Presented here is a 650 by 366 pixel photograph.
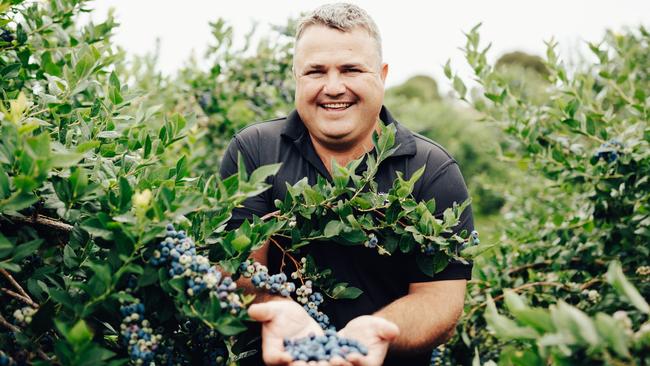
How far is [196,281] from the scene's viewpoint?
1.42 meters

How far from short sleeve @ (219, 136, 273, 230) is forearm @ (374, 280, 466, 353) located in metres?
0.61

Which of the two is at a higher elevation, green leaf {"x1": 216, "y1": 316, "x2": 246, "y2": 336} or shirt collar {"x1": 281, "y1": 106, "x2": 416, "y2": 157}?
shirt collar {"x1": 281, "y1": 106, "x2": 416, "y2": 157}

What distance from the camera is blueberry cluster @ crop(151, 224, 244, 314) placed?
1411 millimetres

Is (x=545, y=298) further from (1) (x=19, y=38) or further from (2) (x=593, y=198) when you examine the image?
(1) (x=19, y=38)

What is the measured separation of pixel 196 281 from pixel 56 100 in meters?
0.78

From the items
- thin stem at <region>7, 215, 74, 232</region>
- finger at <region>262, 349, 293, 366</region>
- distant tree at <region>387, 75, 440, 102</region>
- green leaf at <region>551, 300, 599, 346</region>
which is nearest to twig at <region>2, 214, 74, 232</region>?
thin stem at <region>7, 215, 74, 232</region>

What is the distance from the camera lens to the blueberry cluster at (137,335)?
1.40m

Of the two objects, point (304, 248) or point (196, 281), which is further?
point (304, 248)

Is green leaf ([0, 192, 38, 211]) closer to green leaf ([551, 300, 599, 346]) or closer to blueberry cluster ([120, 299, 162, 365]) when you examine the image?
blueberry cluster ([120, 299, 162, 365])

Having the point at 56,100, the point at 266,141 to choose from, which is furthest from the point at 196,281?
the point at 266,141

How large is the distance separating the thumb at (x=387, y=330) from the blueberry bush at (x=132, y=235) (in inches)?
3.8

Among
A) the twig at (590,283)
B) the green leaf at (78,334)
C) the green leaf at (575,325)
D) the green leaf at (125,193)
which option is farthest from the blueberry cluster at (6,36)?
the twig at (590,283)

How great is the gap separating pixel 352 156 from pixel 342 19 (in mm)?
571

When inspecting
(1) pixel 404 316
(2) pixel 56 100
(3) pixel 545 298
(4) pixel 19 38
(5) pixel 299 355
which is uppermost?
(4) pixel 19 38
